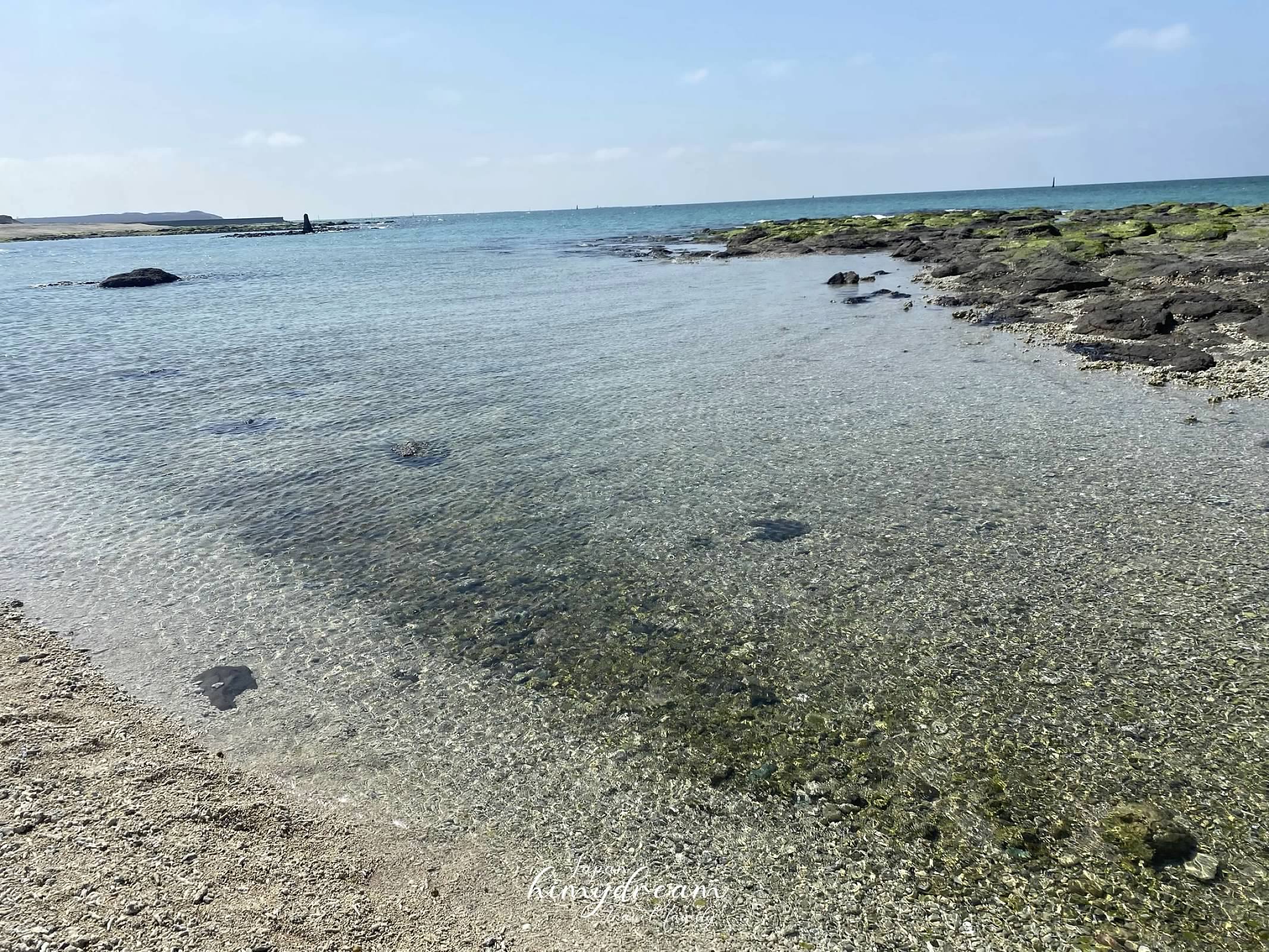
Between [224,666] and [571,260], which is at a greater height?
[571,260]

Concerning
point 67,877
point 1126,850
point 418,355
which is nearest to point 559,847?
point 67,877

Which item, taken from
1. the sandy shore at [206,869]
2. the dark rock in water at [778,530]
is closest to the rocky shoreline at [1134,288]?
the dark rock in water at [778,530]

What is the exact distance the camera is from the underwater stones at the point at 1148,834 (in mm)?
5625

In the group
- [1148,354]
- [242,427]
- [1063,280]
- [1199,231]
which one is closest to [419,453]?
[242,427]

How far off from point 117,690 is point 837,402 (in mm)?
15683

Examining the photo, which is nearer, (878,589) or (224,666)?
(224,666)

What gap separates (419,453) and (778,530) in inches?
322

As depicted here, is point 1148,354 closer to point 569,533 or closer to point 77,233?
point 569,533

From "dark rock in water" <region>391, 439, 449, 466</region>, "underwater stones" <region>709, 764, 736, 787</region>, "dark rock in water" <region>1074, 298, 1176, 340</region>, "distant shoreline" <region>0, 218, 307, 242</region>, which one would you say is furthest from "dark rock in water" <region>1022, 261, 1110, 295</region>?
"distant shoreline" <region>0, 218, 307, 242</region>

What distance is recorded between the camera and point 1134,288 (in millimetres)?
29562

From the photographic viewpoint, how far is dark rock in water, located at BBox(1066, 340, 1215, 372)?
19.3 metres

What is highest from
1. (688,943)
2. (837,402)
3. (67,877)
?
(837,402)

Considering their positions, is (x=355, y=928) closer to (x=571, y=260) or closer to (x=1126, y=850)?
(x=1126, y=850)

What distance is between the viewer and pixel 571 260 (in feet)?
228
